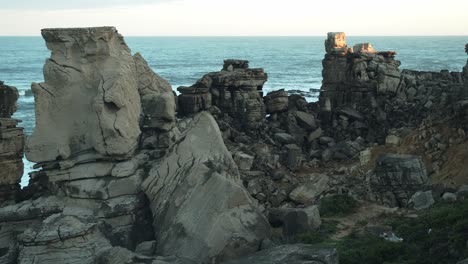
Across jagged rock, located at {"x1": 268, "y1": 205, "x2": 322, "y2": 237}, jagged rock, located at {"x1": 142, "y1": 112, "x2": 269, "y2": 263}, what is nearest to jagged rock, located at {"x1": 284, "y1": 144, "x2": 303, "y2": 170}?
jagged rock, located at {"x1": 268, "y1": 205, "x2": 322, "y2": 237}

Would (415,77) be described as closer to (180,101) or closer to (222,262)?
(180,101)

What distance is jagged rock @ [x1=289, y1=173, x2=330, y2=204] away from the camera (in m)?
19.2

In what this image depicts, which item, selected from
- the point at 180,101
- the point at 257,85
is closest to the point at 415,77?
the point at 257,85

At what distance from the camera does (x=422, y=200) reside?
15.6 metres

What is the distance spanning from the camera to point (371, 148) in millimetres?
24703

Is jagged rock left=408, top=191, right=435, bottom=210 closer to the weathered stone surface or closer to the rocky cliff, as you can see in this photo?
the rocky cliff

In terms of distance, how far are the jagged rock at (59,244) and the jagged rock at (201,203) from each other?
1.55 m

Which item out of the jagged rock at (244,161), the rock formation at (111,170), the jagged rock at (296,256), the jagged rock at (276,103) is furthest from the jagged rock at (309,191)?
the jagged rock at (276,103)

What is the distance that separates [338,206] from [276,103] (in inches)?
492

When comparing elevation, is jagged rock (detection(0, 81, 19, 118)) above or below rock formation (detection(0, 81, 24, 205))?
above

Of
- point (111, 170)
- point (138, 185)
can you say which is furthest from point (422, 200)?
point (111, 170)

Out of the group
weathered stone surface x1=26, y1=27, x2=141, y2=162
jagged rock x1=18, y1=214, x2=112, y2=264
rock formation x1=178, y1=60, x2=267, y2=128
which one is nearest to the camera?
jagged rock x1=18, y1=214, x2=112, y2=264

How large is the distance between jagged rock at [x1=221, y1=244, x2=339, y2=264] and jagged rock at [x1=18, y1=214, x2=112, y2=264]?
3.51 meters

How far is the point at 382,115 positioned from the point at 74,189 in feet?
54.2
